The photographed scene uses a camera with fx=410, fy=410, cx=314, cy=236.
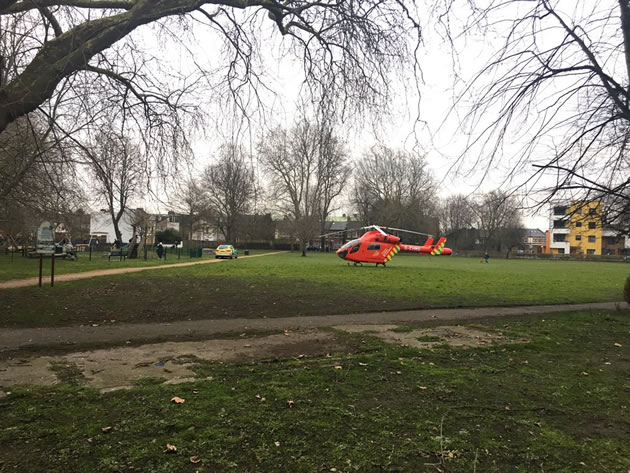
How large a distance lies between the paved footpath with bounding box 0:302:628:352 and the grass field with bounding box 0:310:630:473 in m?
2.64

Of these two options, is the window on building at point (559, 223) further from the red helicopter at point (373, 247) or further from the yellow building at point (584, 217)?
the red helicopter at point (373, 247)

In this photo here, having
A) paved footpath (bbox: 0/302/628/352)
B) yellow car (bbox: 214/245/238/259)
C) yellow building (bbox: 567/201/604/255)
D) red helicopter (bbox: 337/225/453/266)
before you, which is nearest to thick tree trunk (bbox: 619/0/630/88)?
yellow building (bbox: 567/201/604/255)

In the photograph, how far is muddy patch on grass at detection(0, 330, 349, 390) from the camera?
4828 millimetres

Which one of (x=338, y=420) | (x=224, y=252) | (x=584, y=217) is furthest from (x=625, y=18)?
(x=224, y=252)

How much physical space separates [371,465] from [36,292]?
1237cm

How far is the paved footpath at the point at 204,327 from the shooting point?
7.13 m

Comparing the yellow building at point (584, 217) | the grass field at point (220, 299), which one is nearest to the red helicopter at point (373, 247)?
the grass field at point (220, 299)

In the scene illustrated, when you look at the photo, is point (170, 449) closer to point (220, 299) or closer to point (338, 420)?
point (338, 420)

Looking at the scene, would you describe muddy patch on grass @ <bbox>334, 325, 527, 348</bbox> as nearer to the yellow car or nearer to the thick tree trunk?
the thick tree trunk

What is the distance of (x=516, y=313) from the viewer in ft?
37.2

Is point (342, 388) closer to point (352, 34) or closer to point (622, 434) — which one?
point (622, 434)

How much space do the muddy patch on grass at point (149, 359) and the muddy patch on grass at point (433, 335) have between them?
0.99 metres

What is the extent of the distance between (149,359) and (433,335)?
5060mm

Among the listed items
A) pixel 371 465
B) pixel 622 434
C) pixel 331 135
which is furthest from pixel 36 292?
pixel 622 434
